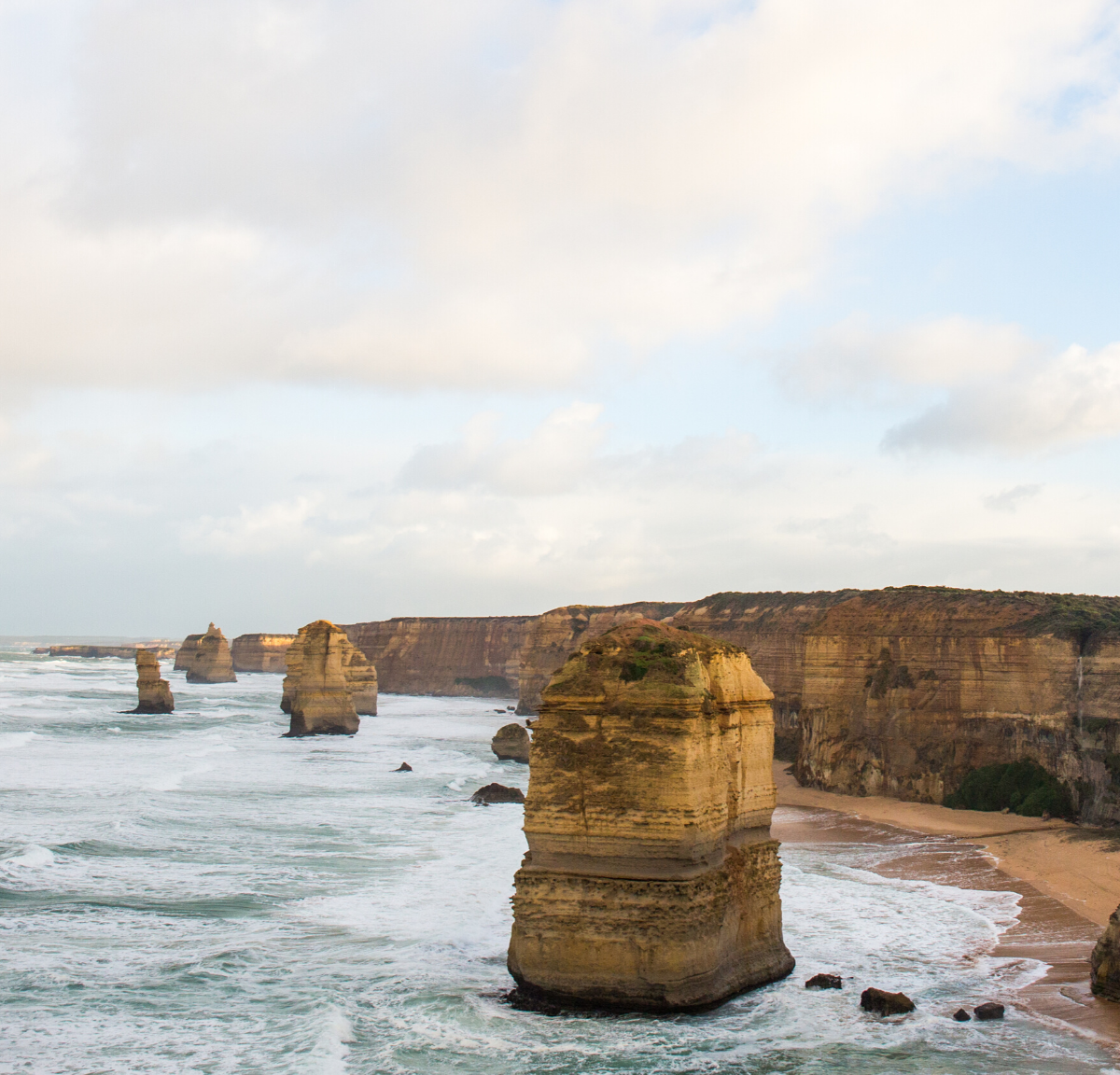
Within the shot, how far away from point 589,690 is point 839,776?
26.0 meters

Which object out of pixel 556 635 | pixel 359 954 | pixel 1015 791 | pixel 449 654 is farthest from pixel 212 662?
pixel 359 954

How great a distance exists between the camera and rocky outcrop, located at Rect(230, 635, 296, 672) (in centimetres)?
15162

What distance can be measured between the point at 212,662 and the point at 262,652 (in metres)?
37.8

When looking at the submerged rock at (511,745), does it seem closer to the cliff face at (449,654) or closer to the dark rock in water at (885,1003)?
the dark rock in water at (885,1003)

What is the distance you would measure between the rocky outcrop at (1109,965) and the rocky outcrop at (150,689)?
209ft

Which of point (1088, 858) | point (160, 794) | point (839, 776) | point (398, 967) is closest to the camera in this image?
point (398, 967)

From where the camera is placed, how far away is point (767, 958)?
1616 centimetres

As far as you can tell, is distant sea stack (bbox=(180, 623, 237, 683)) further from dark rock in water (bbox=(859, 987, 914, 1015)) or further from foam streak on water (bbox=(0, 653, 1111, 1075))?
dark rock in water (bbox=(859, 987, 914, 1015))

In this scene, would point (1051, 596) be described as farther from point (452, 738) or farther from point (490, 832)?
point (452, 738)

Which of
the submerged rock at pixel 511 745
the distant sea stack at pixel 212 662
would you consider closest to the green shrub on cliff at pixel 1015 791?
the submerged rock at pixel 511 745

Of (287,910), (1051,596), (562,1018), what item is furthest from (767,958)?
(1051,596)

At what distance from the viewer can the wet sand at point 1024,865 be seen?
15.7 m

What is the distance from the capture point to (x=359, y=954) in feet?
57.3

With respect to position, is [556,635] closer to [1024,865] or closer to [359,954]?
[1024,865]
